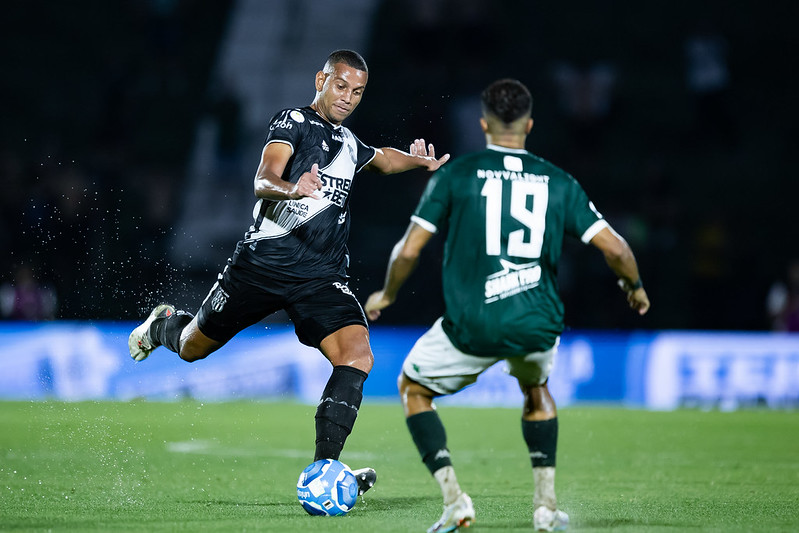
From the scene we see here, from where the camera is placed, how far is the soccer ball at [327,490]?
18.1ft

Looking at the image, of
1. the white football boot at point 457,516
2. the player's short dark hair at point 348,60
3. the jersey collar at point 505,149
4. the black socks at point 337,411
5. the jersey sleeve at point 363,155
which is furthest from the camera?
the jersey sleeve at point 363,155

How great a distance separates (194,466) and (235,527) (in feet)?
9.52

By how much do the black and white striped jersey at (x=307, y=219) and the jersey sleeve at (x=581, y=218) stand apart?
1.79 m

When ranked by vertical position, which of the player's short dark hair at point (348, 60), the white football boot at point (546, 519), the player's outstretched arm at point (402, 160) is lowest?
the white football boot at point (546, 519)

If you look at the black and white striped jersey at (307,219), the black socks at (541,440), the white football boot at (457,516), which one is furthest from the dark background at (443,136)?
the white football boot at (457,516)

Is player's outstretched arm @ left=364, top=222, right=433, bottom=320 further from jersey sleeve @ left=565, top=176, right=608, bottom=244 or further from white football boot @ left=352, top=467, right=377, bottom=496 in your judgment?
white football boot @ left=352, top=467, right=377, bottom=496

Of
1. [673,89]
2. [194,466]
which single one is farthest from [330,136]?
[673,89]

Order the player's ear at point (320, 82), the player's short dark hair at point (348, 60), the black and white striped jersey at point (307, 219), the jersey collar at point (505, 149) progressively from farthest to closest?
the player's ear at point (320, 82) → the player's short dark hair at point (348, 60) → the black and white striped jersey at point (307, 219) → the jersey collar at point (505, 149)

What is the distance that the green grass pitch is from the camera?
211 inches

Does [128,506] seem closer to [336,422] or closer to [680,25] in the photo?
[336,422]

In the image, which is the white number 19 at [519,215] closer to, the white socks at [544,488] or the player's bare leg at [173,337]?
the white socks at [544,488]

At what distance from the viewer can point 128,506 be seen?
225 inches

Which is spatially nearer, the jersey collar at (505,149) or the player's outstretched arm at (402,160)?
the jersey collar at (505,149)

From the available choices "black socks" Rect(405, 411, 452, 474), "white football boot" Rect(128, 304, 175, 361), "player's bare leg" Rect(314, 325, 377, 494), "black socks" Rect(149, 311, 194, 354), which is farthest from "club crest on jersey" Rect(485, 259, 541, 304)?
"white football boot" Rect(128, 304, 175, 361)
